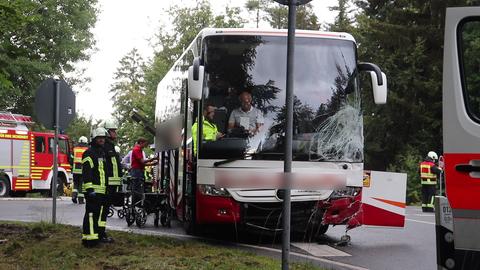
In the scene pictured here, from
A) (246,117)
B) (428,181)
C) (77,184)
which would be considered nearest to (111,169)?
(246,117)

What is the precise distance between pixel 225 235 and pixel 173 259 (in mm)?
3721

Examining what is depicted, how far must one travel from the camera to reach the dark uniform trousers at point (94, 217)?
8.57 m

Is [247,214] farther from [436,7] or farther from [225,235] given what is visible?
[436,7]

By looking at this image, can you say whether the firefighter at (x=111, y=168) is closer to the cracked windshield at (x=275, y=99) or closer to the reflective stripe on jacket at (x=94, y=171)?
the reflective stripe on jacket at (x=94, y=171)

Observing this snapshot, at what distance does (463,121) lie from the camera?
177 inches

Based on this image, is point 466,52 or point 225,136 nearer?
point 466,52

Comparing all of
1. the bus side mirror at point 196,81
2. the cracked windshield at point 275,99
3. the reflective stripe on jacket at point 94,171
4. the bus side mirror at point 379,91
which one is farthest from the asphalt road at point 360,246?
the bus side mirror at point 196,81

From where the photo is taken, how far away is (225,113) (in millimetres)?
9336

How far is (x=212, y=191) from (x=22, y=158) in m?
18.7

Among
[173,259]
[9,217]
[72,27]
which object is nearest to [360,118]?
[173,259]

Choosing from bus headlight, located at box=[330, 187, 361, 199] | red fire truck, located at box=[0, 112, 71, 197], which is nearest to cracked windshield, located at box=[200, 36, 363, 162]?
bus headlight, located at box=[330, 187, 361, 199]

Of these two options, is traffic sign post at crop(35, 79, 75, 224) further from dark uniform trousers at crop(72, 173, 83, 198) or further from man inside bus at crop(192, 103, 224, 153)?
dark uniform trousers at crop(72, 173, 83, 198)

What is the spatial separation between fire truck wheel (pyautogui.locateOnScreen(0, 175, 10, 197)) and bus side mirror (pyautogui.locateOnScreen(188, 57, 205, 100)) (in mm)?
18730

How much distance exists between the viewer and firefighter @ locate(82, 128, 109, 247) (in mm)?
8891
